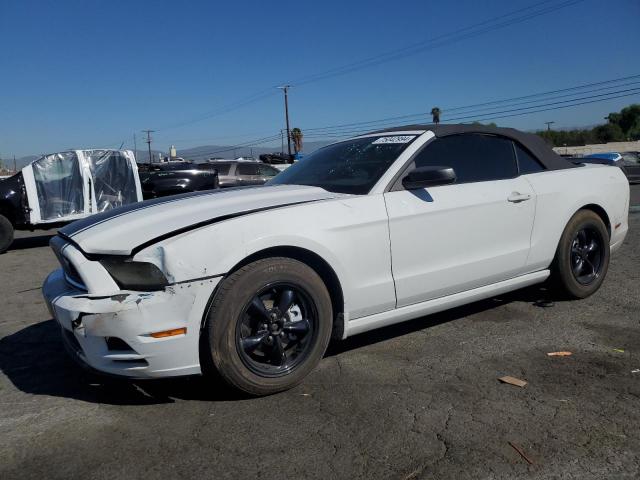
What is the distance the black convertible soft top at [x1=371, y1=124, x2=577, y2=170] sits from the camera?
403 centimetres

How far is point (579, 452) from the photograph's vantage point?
2371mm

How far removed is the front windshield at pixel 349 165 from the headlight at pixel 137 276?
4.46 ft

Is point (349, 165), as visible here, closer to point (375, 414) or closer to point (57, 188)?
point (375, 414)

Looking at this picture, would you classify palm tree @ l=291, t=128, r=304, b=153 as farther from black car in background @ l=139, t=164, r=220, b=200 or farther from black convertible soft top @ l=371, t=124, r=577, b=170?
black convertible soft top @ l=371, t=124, r=577, b=170

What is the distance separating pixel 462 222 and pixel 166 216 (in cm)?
196

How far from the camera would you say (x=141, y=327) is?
8.84 feet

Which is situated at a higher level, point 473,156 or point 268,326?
point 473,156

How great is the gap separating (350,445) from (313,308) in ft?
2.81

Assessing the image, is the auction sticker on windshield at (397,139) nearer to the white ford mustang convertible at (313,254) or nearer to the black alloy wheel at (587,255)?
the white ford mustang convertible at (313,254)

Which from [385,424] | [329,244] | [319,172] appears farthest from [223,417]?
[319,172]

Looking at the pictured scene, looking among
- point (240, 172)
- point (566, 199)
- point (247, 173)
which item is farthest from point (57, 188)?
point (566, 199)

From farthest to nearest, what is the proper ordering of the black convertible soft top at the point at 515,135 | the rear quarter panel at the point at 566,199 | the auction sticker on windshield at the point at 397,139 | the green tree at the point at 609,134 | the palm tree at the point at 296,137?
the green tree at the point at 609,134 → the palm tree at the point at 296,137 → the rear quarter panel at the point at 566,199 → the black convertible soft top at the point at 515,135 → the auction sticker on windshield at the point at 397,139

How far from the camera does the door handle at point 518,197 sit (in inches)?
159

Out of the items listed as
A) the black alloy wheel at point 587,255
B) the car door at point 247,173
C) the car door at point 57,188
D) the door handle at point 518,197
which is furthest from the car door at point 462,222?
the car door at point 247,173
